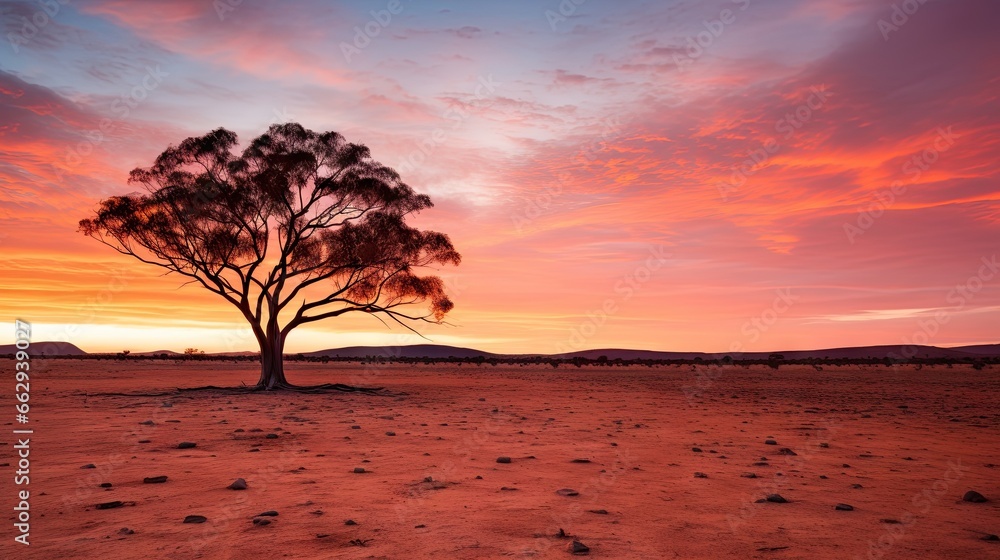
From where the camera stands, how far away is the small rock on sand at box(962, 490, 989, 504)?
8.15 m

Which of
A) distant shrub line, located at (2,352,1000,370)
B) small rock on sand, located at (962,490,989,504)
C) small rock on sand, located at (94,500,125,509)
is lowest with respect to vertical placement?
distant shrub line, located at (2,352,1000,370)

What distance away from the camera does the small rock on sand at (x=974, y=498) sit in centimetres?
815

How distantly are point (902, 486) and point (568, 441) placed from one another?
257 inches

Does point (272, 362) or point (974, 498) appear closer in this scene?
point (974, 498)

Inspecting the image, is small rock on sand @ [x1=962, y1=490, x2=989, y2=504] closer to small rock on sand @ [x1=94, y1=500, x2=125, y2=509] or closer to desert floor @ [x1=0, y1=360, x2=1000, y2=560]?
desert floor @ [x1=0, y1=360, x2=1000, y2=560]

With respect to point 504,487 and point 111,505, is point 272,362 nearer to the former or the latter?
point 111,505

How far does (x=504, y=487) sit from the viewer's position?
8867 millimetres

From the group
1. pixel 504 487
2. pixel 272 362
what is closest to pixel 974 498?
pixel 504 487

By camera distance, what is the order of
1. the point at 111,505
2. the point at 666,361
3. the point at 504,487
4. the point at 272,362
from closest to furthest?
1. the point at 111,505
2. the point at 504,487
3. the point at 272,362
4. the point at 666,361

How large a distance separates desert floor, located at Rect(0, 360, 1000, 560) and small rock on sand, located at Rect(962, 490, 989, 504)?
0.12 meters

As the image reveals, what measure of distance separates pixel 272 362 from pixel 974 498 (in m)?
29.6

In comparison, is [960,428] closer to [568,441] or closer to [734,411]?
[734,411]

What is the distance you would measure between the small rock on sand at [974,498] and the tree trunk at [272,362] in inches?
1136

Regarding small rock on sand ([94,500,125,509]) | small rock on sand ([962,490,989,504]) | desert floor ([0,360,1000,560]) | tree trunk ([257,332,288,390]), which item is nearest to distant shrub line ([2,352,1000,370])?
tree trunk ([257,332,288,390])
